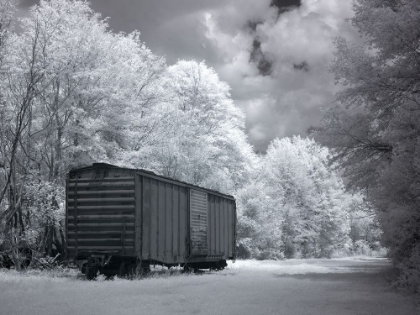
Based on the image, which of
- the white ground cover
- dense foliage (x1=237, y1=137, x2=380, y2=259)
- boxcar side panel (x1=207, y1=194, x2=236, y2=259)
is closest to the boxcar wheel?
the white ground cover

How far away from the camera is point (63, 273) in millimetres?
17500

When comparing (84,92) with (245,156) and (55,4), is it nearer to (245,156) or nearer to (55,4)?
(55,4)

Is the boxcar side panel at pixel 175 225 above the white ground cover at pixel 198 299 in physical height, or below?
above

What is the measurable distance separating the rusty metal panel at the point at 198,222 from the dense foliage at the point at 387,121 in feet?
19.7

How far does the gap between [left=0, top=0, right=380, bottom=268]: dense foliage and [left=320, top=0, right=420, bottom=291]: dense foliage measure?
2.10 meters

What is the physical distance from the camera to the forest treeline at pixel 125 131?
50.3 feet

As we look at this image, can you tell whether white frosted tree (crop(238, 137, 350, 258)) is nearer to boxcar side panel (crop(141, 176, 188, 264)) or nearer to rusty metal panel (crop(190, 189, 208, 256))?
rusty metal panel (crop(190, 189, 208, 256))

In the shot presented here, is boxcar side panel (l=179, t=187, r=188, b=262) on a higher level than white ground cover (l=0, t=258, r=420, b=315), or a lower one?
higher

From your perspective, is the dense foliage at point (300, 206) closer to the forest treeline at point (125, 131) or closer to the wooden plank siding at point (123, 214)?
the forest treeline at point (125, 131)

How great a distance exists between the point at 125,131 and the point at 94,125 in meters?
2.98

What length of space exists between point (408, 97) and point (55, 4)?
16.8 meters

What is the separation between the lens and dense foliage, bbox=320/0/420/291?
1069 cm

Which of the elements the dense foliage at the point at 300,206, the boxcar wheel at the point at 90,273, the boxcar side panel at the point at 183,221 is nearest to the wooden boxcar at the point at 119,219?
the boxcar wheel at the point at 90,273

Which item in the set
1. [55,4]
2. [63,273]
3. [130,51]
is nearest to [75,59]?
[55,4]
